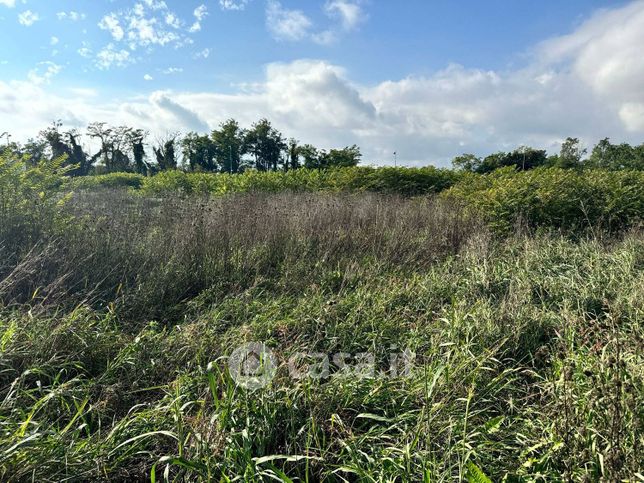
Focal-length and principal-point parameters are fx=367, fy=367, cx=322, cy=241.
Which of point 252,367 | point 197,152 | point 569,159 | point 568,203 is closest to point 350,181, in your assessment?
point 568,203

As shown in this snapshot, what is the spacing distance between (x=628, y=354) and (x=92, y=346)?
3635mm

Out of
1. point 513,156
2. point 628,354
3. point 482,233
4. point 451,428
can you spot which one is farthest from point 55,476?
point 513,156

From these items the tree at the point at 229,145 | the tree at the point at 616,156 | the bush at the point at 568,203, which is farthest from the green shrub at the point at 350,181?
the tree at the point at 229,145

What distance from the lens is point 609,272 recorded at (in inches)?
175

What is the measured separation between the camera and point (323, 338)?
305 cm

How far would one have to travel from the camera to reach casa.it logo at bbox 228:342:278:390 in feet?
6.96

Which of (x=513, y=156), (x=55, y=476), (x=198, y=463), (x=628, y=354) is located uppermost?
(x=513, y=156)

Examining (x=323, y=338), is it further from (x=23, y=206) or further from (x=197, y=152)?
(x=197, y=152)

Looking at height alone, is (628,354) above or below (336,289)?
above

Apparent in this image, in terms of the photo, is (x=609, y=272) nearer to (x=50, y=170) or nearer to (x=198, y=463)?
(x=198, y=463)

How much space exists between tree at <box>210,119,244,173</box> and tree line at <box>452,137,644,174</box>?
2065 centimetres

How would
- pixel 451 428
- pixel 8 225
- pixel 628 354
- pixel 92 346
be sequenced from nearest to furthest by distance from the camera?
pixel 451 428
pixel 628 354
pixel 92 346
pixel 8 225

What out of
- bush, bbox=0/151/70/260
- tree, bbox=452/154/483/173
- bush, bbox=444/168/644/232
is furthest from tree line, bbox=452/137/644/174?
bush, bbox=0/151/70/260

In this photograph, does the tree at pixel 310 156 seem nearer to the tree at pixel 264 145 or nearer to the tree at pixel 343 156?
the tree at pixel 343 156
